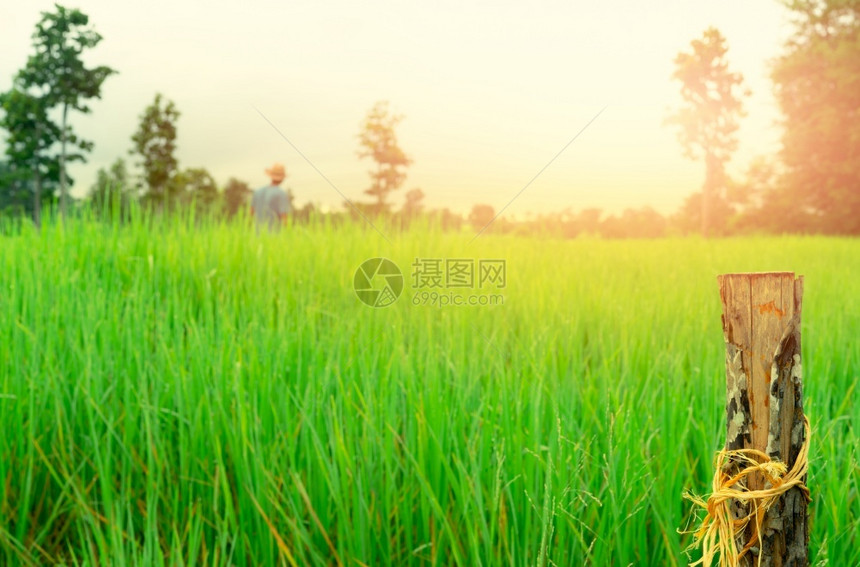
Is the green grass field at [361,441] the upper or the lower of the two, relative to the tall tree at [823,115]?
lower

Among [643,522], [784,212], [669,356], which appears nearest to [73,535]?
[643,522]

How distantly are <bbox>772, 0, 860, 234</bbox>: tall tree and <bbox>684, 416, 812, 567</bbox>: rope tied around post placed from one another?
2610 centimetres

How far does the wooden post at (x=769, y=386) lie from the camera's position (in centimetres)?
103

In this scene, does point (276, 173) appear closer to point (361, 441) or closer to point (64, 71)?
point (361, 441)

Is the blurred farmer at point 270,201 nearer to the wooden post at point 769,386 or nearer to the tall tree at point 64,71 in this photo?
the wooden post at point 769,386

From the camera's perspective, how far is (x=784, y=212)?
2434cm

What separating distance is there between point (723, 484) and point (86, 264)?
422 centimetres

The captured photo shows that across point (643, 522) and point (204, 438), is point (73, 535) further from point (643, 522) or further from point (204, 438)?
point (643, 522)

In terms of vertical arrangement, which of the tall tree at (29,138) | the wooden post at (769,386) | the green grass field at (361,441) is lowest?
the green grass field at (361,441)

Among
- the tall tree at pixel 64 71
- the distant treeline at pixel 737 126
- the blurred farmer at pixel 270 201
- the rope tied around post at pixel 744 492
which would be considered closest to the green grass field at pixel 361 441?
the rope tied around post at pixel 744 492

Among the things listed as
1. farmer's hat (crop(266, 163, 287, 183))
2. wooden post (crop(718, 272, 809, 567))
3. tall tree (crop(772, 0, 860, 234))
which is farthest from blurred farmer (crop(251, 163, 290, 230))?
tall tree (crop(772, 0, 860, 234))

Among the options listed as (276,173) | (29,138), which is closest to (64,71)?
(29,138)

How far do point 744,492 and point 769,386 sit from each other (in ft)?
0.60

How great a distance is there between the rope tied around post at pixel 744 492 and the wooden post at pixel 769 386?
1 cm
